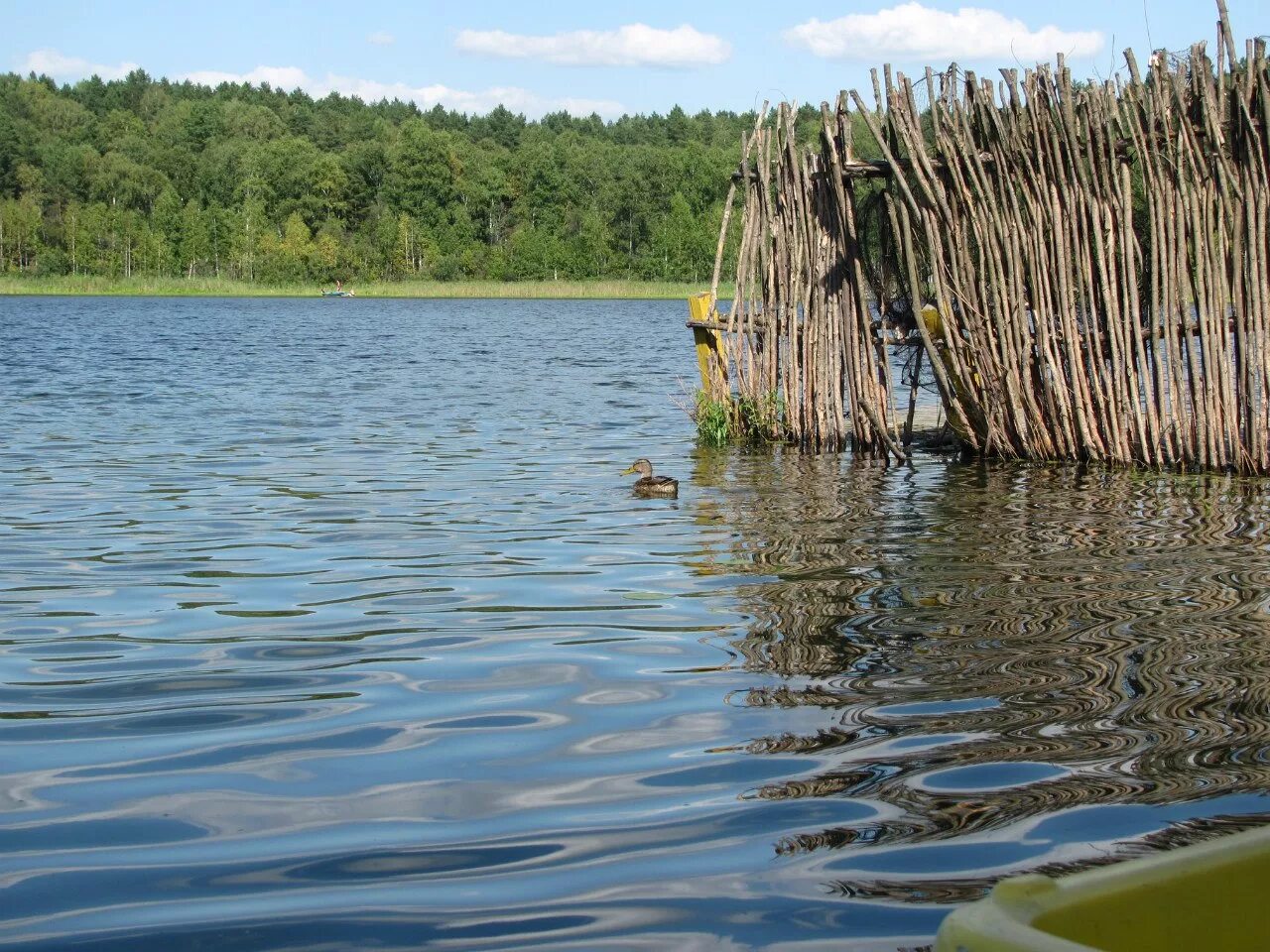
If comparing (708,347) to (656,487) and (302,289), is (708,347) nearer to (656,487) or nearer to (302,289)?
(656,487)

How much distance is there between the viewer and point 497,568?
7.21 meters

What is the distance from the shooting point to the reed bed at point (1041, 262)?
9.09m

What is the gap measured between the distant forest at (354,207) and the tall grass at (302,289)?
18.8 ft

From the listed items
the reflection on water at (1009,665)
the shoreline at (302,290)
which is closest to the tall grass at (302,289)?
the shoreline at (302,290)

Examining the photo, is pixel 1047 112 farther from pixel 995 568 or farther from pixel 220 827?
pixel 220 827

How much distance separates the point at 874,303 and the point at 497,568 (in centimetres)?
523

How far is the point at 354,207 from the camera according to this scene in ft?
349

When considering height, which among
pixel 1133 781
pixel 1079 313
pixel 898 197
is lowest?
pixel 1133 781

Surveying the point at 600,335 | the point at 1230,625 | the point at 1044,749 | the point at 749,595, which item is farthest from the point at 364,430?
the point at 600,335

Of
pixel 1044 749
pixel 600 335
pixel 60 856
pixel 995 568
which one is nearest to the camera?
pixel 60 856

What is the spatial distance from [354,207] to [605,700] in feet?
347

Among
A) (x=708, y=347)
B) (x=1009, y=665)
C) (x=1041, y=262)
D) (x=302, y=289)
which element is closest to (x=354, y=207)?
(x=302, y=289)

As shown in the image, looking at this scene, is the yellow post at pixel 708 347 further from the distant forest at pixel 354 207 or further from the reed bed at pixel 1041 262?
the distant forest at pixel 354 207

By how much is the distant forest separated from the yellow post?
264 feet
